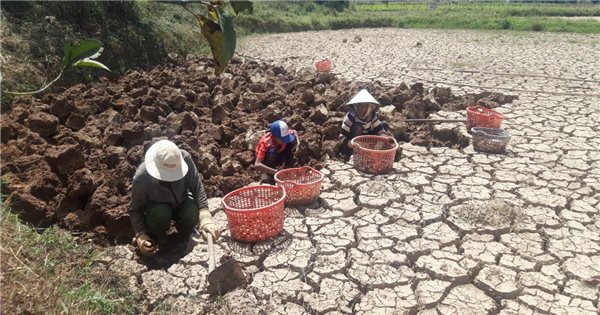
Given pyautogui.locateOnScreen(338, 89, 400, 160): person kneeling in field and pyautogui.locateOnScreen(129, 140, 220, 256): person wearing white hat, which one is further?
pyautogui.locateOnScreen(338, 89, 400, 160): person kneeling in field

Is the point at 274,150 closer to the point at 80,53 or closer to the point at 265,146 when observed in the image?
the point at 265,146

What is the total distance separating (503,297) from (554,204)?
65.1 inches

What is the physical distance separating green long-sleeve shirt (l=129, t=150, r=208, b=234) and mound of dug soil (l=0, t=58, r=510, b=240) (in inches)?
16.0

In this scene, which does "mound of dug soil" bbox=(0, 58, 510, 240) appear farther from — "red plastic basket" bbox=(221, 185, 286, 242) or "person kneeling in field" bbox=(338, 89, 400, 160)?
"red plastic basket" bbox=(221, 185, 286, 242)

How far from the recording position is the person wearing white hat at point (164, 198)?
3338 mm

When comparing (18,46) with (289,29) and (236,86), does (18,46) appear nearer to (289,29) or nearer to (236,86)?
(236,86)

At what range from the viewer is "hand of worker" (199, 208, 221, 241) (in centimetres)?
339

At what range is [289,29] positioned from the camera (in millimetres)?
20812

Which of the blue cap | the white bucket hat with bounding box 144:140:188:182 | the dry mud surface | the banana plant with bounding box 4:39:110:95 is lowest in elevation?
the dry mud surface

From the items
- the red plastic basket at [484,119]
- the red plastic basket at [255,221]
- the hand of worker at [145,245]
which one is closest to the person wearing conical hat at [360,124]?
the red plastic basket at [484,119]

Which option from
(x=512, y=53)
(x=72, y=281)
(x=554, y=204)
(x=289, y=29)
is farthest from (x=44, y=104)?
(x=289, y=29)

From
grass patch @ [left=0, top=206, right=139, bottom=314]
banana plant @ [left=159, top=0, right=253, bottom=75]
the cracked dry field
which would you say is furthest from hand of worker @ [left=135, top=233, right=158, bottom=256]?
banana plant @ [left=159, top=0, right=253, bottom=75]

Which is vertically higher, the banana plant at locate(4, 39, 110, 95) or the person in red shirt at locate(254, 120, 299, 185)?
the banana plant at locate(4, 39, 110, 95)

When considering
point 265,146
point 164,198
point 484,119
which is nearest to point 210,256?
point 164,198
